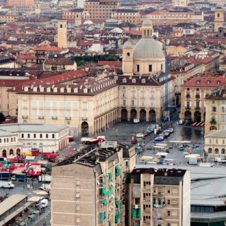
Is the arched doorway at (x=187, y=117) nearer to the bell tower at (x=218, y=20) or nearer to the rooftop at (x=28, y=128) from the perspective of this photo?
the rooftop at (x=28, y=128)

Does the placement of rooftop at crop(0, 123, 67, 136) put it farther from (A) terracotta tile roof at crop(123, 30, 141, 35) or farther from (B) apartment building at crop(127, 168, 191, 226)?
(A) terracotta tile roof at crop(123, 30, 141, 35)

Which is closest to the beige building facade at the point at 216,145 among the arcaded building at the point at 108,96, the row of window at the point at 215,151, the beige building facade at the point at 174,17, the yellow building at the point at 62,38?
the row of window at the point at 215,151

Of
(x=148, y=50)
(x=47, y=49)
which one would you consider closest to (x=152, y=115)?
(x=148, y=50)

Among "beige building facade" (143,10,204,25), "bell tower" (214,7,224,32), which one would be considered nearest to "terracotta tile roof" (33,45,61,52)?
"bell tower" (214,7,224,32)

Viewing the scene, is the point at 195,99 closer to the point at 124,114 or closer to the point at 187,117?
the point at 187,117

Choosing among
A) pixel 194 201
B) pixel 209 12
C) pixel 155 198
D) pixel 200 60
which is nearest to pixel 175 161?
pixel 194 201

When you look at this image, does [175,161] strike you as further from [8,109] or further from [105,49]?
[105,49]
